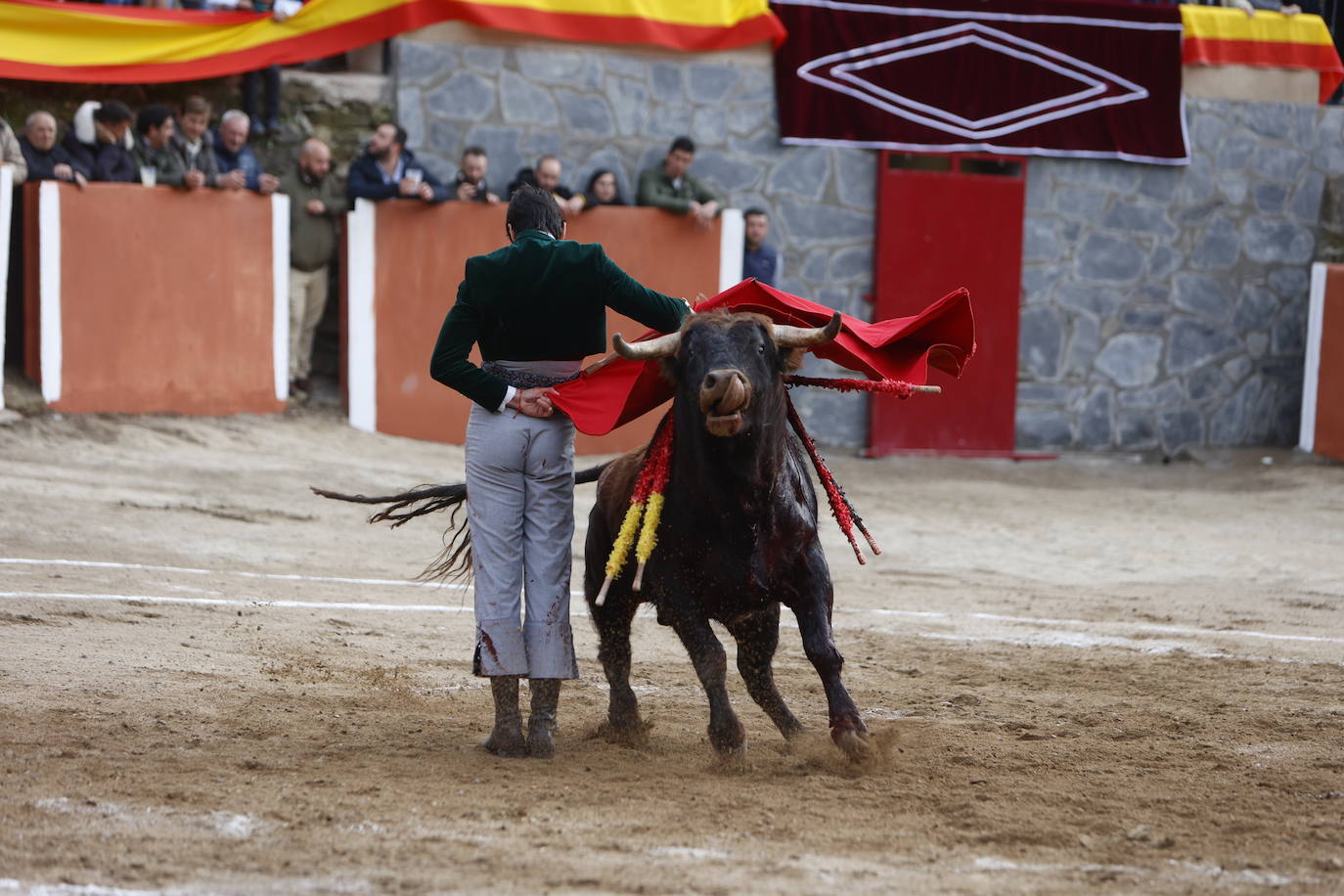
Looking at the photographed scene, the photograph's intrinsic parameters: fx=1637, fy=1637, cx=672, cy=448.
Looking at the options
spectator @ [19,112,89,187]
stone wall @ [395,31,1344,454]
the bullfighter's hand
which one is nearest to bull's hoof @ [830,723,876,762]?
the bullfighter's hand

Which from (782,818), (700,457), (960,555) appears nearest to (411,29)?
(960,555)

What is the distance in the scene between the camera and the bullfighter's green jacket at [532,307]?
466cm

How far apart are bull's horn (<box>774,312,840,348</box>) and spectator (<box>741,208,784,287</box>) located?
25.4 feet

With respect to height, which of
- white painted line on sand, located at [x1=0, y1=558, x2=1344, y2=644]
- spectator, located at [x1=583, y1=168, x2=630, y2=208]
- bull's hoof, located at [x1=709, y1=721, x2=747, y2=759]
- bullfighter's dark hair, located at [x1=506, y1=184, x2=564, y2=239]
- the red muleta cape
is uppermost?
spectator, located at [x1=583, y1=168, x2=630, y2=208]

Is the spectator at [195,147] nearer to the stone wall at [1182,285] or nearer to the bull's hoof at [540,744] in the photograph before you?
the stone wall at [1182,285]

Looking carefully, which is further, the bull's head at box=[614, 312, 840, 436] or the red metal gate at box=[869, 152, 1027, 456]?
the red metal gate at box=[869, 152, 1027, 456]

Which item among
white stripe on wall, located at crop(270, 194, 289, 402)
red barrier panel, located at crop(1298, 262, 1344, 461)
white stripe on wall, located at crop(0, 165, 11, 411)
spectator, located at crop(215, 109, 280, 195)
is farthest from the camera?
red barrier panel, located at crop(1298, 262, 1344, 461)

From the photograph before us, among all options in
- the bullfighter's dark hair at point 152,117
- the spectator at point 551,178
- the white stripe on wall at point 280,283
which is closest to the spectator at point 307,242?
the white stripe on wall at point 280,283

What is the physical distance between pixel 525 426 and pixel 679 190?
7.92 metres

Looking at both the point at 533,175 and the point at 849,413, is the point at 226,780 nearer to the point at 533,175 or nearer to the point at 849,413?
the point at 533,175

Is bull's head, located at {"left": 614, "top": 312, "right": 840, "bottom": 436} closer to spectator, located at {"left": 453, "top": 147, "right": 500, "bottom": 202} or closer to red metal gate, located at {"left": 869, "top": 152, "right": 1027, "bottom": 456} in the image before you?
spectator, located at {"left": 453, "top": 147, "right": 500, "bottom": 202}

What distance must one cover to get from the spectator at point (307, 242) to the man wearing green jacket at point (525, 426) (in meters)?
6.97

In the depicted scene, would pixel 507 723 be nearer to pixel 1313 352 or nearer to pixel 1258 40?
pixel 1313 352

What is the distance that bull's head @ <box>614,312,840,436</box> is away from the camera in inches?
172
